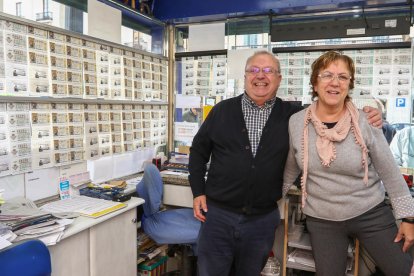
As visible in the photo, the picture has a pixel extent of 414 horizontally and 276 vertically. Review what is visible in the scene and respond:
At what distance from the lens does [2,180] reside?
1.89 metres

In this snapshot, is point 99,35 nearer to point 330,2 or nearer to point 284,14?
point 284,14

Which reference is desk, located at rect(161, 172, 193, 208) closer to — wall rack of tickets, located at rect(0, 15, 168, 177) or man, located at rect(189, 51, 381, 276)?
wall rack of tickets, located at rect(0, 15, 168, 177)

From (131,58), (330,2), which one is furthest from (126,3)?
(330,2)

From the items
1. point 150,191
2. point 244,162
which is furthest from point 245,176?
point 150,191

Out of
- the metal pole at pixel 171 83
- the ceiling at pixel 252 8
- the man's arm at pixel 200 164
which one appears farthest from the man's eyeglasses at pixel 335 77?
the metal pole at pixel 171 83

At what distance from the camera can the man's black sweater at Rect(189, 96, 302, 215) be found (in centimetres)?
170

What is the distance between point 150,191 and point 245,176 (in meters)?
0.85

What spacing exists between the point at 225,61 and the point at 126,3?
0.93 metres

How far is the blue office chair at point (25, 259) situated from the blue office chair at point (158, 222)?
94cm

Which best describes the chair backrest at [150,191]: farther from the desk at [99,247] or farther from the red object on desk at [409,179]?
the red object on desk at [409,179]

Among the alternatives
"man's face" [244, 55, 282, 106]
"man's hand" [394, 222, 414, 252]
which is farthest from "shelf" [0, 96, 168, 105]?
"man's hand" [394, 222, 414, 252]

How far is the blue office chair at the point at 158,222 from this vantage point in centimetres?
228

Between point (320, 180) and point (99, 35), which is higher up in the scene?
point (99, 35)

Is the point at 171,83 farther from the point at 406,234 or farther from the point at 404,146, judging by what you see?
the point at 406,234
